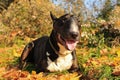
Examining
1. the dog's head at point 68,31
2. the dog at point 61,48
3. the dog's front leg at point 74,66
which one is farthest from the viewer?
the dog's front leg at point 74,66

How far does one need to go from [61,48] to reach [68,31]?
1.66 ft

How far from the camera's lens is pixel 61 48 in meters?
6.29

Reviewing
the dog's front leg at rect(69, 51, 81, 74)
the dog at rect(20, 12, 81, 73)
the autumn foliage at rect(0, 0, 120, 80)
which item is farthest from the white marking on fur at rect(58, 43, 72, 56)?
the autumn foliage at rect(0, 0, 120, 80)

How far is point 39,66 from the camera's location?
6590mm

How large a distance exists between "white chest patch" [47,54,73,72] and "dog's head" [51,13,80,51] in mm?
333

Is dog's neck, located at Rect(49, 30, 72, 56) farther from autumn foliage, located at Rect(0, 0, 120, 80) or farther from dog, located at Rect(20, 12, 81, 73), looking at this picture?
autumn foliage, located at Rect(0, 0, 120, 80)

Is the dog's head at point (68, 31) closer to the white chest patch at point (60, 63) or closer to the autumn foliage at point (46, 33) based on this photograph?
the white chest patch at point (60, 63)

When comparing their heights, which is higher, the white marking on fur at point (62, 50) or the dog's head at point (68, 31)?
the dog's head at point (68, 31)

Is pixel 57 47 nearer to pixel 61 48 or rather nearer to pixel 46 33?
pixel 61 48

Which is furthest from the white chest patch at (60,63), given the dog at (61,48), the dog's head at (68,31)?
the dog's head at (68,31)

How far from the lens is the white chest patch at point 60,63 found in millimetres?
6328

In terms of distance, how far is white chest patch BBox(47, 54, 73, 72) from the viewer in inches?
249

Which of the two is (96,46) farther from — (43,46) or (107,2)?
(107,2)

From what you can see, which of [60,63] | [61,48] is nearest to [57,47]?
[61,48]
